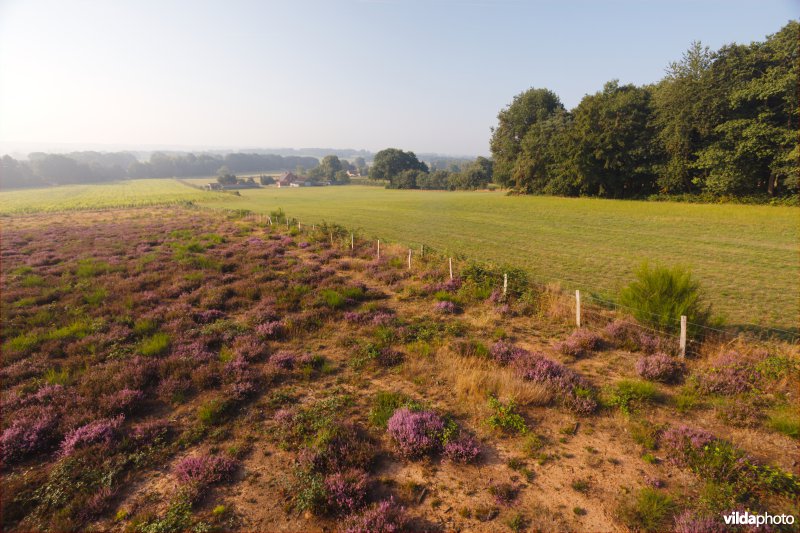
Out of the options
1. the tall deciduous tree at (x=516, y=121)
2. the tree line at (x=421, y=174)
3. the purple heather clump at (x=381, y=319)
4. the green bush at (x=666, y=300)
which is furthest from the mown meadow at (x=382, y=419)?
the tree line at (x=421, y=174)

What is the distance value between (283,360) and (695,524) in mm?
8943

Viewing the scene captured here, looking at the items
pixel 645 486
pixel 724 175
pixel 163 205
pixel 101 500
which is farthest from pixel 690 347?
pixel 163 205

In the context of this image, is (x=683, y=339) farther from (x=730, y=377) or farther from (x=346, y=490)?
(x=346, y=490)

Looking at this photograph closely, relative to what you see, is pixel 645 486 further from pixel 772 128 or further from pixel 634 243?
pixel 772 128

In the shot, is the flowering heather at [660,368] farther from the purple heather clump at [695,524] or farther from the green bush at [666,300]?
the purple heather clump at [695,524]

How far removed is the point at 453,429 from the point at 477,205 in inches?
2245

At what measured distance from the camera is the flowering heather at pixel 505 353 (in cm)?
943

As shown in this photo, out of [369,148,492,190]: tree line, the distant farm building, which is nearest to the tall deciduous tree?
[369,148,492,190]: tree line

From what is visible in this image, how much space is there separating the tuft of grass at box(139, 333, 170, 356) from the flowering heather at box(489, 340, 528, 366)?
32.5 feet

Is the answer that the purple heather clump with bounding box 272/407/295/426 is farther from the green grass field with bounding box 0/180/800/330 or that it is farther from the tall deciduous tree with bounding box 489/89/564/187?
the tall deciduous tree with bounding box 489/89/564/187

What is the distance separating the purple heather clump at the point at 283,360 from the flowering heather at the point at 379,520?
525 cm

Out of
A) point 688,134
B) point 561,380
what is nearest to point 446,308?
point 561,380

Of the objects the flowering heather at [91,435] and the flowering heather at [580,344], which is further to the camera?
the flowering heather at [580,344]

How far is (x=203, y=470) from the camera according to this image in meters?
5.77
